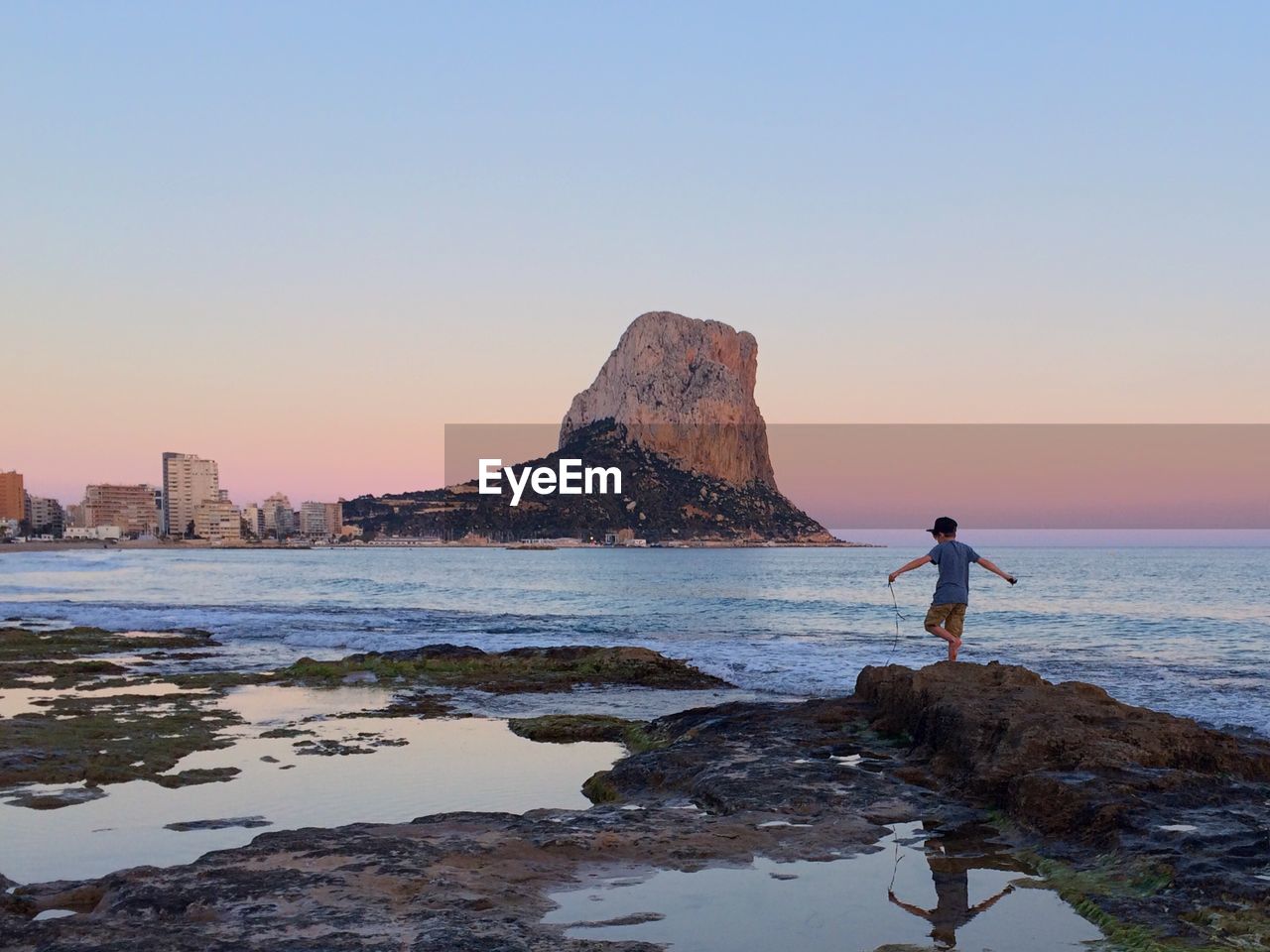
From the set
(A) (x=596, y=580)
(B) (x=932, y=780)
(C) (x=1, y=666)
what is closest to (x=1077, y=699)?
(B) (x=932, y=780)

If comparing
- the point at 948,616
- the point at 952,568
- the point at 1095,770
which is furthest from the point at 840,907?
the point at 948,616

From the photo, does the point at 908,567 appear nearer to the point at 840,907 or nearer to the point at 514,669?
the point at 840,907

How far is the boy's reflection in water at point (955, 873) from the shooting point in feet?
19.1

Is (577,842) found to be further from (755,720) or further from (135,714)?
(135,714)

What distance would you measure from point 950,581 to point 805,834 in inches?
271

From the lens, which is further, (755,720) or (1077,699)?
(755,720)

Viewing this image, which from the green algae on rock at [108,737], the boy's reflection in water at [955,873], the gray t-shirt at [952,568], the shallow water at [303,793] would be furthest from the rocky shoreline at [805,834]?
the green algae on rock at [108,737]

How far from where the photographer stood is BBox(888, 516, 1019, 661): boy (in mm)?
13680

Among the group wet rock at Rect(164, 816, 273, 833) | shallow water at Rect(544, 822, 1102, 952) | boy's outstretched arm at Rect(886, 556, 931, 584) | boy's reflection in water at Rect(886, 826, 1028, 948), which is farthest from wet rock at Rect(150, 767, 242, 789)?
boy's outstretched arm at Rect(886, 556, 931, 584)

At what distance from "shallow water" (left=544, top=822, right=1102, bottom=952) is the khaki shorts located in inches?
274

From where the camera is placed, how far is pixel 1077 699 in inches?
412

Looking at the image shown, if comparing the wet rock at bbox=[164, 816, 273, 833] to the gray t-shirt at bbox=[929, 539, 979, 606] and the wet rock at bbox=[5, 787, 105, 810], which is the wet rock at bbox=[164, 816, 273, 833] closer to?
the wet rock at bbox=[5, 787, 105, 810]

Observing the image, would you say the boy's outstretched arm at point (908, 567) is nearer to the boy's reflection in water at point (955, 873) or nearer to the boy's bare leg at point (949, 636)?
the boy's bare leg at point (949, 636)

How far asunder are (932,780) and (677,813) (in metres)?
2.51
